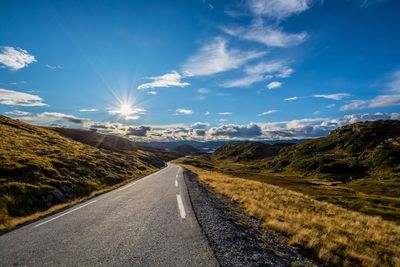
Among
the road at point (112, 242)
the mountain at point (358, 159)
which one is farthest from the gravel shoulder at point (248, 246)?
the mountain at point (358, 159)

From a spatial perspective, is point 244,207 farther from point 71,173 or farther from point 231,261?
point 71,173

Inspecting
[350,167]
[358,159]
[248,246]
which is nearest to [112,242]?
[248,246]

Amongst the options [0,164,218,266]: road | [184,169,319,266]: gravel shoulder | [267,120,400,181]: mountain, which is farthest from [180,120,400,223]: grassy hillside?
[0,164,218,266]: road

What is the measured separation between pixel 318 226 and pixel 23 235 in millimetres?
13040

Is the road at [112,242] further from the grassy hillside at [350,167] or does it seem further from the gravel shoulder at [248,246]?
the grassy hillside at [350,167]

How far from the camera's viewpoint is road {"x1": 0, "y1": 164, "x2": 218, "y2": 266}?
6.36 meters

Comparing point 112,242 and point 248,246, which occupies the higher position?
point 112,242

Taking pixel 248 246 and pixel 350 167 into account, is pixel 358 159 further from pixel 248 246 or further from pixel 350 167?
pixel 248 246

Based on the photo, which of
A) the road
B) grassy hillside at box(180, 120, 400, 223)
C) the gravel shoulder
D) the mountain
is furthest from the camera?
the mountain

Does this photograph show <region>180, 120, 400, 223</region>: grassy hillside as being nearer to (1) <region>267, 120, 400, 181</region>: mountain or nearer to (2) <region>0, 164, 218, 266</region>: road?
(1) <region>267, 120, 400, 181</region>: mountain

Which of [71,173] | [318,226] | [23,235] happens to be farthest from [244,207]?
[71,173]

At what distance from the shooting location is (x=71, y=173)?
25.7 m

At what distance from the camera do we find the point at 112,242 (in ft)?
25.2

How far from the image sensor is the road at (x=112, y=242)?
6.36 meters
